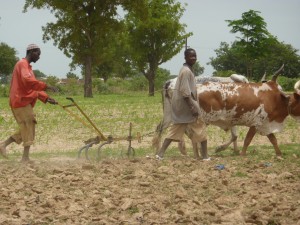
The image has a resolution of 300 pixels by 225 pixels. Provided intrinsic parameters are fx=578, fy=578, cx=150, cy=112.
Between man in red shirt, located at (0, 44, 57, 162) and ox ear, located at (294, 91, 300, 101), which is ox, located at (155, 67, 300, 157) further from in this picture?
man in red shirt, located at (0, 44, 57, 162)

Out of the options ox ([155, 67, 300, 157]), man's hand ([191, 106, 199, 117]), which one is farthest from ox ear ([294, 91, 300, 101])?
man's hand ([191, 106, 199, 117])

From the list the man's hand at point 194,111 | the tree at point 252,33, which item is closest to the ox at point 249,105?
the man's hand at point 194,111

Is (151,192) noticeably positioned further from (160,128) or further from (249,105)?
(249,105)

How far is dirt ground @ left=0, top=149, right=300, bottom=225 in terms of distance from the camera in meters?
5.57

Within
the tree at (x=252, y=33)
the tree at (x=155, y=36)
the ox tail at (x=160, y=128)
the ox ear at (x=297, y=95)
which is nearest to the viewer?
the ox tail at (x=160, y=128)

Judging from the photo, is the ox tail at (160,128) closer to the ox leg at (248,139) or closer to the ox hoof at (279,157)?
the ox leg at (248,139)

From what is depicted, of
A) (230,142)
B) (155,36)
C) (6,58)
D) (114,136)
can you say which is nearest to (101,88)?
(155,36)

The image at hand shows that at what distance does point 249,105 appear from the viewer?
393 inches

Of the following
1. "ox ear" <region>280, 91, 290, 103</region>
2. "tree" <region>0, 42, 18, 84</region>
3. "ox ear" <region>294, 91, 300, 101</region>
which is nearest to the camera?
"ox ear" <region>294, 91, 300, 101</region>

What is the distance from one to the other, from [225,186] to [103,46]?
110 feet

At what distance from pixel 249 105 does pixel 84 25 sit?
87.0ft

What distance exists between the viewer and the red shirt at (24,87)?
28.1 ft

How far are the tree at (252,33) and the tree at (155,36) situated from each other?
37.2 feet

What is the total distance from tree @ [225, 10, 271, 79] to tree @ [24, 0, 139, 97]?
6.35 meters
